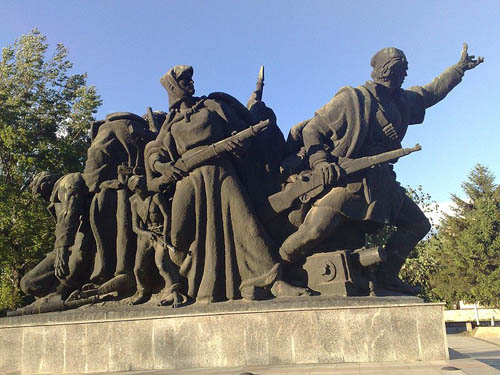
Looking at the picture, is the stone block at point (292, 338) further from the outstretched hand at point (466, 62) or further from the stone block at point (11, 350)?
the outstretched hand at point (466, 62)

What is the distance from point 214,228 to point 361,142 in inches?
108

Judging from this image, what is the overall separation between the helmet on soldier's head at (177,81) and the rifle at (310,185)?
2307mm

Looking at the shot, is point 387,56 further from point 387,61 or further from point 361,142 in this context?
point 361,142

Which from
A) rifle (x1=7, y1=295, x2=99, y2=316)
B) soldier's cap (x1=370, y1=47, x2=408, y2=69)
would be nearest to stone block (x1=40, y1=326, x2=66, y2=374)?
rifle (x1=7, y1=295, x2=99, y2=316)

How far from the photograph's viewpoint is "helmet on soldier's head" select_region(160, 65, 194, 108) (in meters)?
8.16

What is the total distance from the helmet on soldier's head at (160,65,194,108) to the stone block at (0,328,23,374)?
455cm

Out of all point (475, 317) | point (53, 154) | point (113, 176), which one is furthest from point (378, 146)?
point (475, 317)

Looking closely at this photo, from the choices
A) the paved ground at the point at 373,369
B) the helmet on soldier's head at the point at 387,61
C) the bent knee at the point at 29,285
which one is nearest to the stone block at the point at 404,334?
the paved ground at the point at 373,369

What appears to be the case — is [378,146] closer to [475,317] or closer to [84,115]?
[84,115]

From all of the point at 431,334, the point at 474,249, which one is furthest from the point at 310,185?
the point at 474,249

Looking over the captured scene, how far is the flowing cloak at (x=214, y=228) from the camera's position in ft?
24.1

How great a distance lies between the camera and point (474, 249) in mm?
26406

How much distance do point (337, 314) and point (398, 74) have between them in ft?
14.1

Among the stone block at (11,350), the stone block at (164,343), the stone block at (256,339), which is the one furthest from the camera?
the stone block at (11,350)
